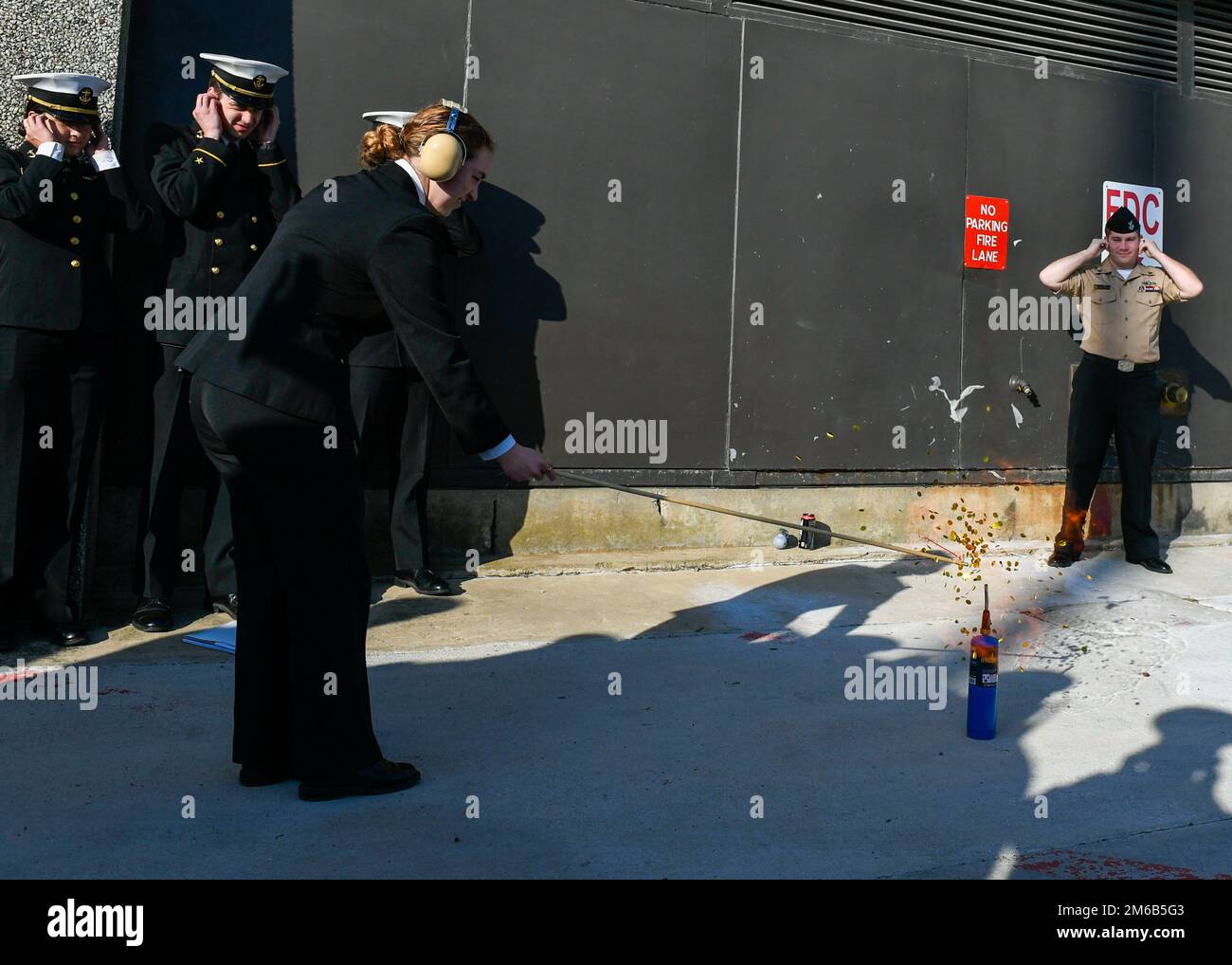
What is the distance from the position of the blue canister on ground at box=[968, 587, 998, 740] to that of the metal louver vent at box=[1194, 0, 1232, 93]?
22.9ft

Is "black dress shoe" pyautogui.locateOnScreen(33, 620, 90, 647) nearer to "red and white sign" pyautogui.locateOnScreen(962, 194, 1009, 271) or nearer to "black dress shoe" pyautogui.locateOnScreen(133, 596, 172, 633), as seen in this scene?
"black dress shoe" pyautogui.locateOnScreen(133, 596, 172, 633)

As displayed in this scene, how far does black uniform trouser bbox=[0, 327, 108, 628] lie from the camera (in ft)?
18.1

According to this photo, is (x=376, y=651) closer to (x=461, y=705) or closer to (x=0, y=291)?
(x=461, y=705)

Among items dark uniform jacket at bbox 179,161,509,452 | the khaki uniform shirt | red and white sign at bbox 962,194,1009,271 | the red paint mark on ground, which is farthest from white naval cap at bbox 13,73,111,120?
the khaki uniform shirt

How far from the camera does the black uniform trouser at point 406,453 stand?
6.73 metres

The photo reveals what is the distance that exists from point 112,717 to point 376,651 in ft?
4.16

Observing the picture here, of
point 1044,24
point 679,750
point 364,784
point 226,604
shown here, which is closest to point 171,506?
point 226,604

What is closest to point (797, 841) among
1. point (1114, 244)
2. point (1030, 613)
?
point (1030, 613)

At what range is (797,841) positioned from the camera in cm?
367

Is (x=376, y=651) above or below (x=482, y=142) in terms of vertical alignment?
below

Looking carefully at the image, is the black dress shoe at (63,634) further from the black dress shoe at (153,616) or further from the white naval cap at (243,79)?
the white naval cap at (243,79)

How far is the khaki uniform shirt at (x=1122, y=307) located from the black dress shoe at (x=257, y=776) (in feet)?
20.8

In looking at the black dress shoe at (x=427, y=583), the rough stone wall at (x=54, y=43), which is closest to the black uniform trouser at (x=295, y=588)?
the black dress shoe at (x=427, y=583)
